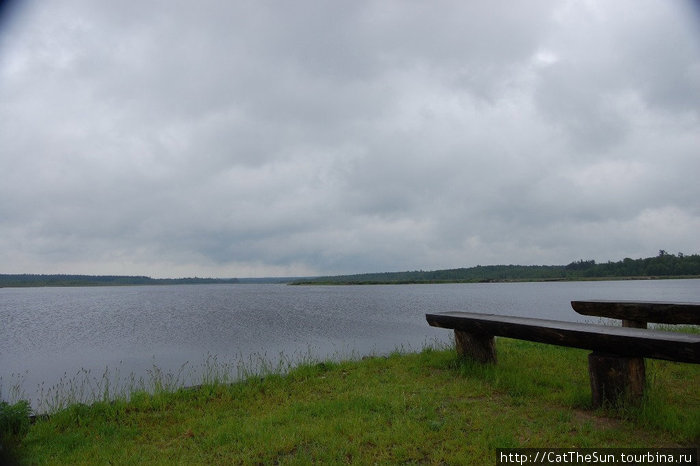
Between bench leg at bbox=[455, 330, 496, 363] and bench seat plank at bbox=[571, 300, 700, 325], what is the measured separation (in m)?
1.95

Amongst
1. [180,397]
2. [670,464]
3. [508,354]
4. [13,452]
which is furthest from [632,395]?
[13,452]

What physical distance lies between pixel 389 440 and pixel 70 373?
11.6 m

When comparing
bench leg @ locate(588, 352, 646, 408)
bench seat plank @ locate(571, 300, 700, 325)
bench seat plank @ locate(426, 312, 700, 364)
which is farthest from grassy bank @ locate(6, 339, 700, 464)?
bench seat plank @ locate(571, 300, 700, 325)

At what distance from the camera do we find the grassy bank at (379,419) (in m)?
3.77

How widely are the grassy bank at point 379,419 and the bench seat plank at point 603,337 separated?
0.62 m

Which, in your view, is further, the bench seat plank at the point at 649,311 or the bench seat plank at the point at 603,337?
the bench seat plank at the point at 649,311

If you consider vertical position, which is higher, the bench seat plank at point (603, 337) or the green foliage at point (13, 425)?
the bench seat plank at point (603, 337)

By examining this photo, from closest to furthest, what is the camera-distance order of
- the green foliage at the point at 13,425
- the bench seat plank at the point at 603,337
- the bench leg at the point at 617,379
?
the bench seat plank at the point at 603,337
the bench leg at the point at 617,379
the green foliage at the point at 13,425

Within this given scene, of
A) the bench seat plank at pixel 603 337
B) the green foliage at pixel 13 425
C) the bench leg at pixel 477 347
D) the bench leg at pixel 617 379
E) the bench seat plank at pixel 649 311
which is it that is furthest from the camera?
the bench leg at pixel 477 347

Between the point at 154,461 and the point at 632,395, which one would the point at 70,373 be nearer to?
the point at 154,461

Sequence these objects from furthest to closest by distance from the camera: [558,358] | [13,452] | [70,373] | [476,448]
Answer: [70,373] → [558,358] → [13,452] → [476,448]

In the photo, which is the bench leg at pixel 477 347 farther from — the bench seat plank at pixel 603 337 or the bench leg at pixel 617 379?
the bench leg at pixel 617 379

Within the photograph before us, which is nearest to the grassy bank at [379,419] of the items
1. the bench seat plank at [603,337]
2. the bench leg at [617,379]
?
the bench leg at [617,379]

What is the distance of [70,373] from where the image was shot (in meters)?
11.8
